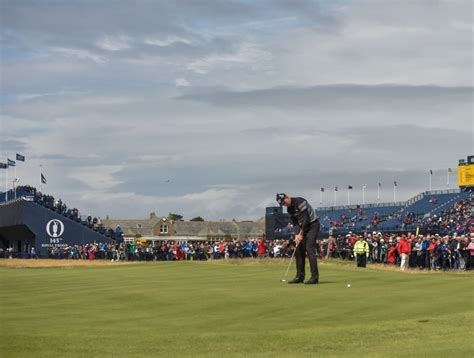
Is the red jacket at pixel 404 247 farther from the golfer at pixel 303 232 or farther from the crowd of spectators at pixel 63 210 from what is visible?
the crowd of spectators at pixel 63 210

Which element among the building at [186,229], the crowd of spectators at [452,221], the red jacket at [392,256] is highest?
the building at [186,229]

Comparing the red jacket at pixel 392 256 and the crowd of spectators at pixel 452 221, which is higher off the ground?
the crowd of spectators at pixel 452 221

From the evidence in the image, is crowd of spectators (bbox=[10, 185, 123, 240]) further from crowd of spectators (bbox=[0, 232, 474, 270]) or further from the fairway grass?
the fairway grass

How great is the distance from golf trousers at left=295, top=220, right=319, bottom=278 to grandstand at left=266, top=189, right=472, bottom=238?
57.1m

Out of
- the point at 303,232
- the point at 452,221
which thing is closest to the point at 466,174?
the point at 452,221

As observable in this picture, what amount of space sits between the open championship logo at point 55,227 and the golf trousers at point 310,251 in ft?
222

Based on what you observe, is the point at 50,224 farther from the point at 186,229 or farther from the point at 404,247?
the point at 186,229

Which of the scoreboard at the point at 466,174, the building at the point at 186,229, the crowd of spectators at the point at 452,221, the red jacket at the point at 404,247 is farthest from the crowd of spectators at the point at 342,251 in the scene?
the building at the point at 186,229

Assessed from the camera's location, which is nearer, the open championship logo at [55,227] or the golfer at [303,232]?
the golfer at [303,232]

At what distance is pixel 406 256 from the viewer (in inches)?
1464

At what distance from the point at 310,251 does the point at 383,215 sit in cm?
7433

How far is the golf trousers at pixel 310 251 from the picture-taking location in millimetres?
18953

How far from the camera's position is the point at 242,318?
1320 cm

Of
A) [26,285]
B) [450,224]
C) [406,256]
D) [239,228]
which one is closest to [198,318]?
Result: [26,285]
